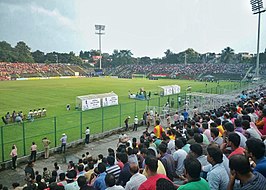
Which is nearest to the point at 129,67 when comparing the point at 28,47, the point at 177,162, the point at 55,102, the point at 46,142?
the point at 28,47

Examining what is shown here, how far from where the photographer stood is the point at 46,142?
15.4m

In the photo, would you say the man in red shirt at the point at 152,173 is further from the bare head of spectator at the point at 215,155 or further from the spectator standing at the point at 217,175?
the bare head of spectator at the point at 215,155

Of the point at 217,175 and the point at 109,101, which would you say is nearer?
the point at 217,175

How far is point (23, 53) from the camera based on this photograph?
123438mm

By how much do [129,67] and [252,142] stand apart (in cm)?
12201

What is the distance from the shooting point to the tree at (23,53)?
378 feet

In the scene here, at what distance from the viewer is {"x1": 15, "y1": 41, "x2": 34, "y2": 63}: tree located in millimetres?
115188

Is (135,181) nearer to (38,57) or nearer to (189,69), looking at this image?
(189,69)

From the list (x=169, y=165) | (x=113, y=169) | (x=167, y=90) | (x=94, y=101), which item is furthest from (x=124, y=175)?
(x=167, y=90)

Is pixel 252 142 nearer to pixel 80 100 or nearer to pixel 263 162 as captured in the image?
pixel 263 162

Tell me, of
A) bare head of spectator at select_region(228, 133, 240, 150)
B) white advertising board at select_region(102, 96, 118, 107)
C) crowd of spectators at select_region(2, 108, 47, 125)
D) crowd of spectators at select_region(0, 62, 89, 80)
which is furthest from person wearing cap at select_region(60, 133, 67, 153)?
crowd of spectators at select_region(0, 62, 89, 80)

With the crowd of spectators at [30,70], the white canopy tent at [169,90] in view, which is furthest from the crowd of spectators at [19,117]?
the crowd of spectators at [30,70]

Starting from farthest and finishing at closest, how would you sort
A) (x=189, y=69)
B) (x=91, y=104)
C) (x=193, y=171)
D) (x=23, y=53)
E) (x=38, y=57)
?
(x=38, y=57) → (x=23, y=53) → (x=189, y=69) → (x=91, y=104) → (x=193, y=171)

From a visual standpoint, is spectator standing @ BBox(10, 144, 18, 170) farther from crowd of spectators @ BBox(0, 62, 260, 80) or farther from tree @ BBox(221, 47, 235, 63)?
tree @ BBox(221, 47, 235, 63)
